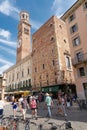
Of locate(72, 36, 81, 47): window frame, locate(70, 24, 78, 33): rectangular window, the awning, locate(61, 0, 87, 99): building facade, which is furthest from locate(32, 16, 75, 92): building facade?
locate(70, 24, 78, 33): rectangular window

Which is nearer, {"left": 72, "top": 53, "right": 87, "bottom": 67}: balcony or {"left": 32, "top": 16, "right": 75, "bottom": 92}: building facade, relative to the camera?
{"left": 72, "top": 53, "right": 87, "bottom": 67}: balcony

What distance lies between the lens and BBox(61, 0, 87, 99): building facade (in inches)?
717

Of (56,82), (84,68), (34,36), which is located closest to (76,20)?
(84,68)

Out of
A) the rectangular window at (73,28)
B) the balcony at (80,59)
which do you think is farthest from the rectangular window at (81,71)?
the rectangular window at (73,28)

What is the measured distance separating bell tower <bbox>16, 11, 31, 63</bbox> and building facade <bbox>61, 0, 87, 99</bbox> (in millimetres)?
24858

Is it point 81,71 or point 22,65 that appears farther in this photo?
point 22,65

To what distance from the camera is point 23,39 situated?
46031mm

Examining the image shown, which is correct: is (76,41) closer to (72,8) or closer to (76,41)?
(76,41)

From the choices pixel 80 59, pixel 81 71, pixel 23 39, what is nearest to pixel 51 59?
pixel 80 59

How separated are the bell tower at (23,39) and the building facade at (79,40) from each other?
81.6 feet

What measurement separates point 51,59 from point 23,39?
2259 cm

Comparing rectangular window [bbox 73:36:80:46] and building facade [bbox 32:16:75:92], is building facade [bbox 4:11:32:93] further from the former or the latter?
rectangular window [bbox 73:36:80:46]

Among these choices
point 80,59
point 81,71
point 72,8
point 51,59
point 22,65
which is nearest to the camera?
point 81,71

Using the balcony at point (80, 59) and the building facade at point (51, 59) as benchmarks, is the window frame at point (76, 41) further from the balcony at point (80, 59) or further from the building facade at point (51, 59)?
the building facade at point (51, 59)
